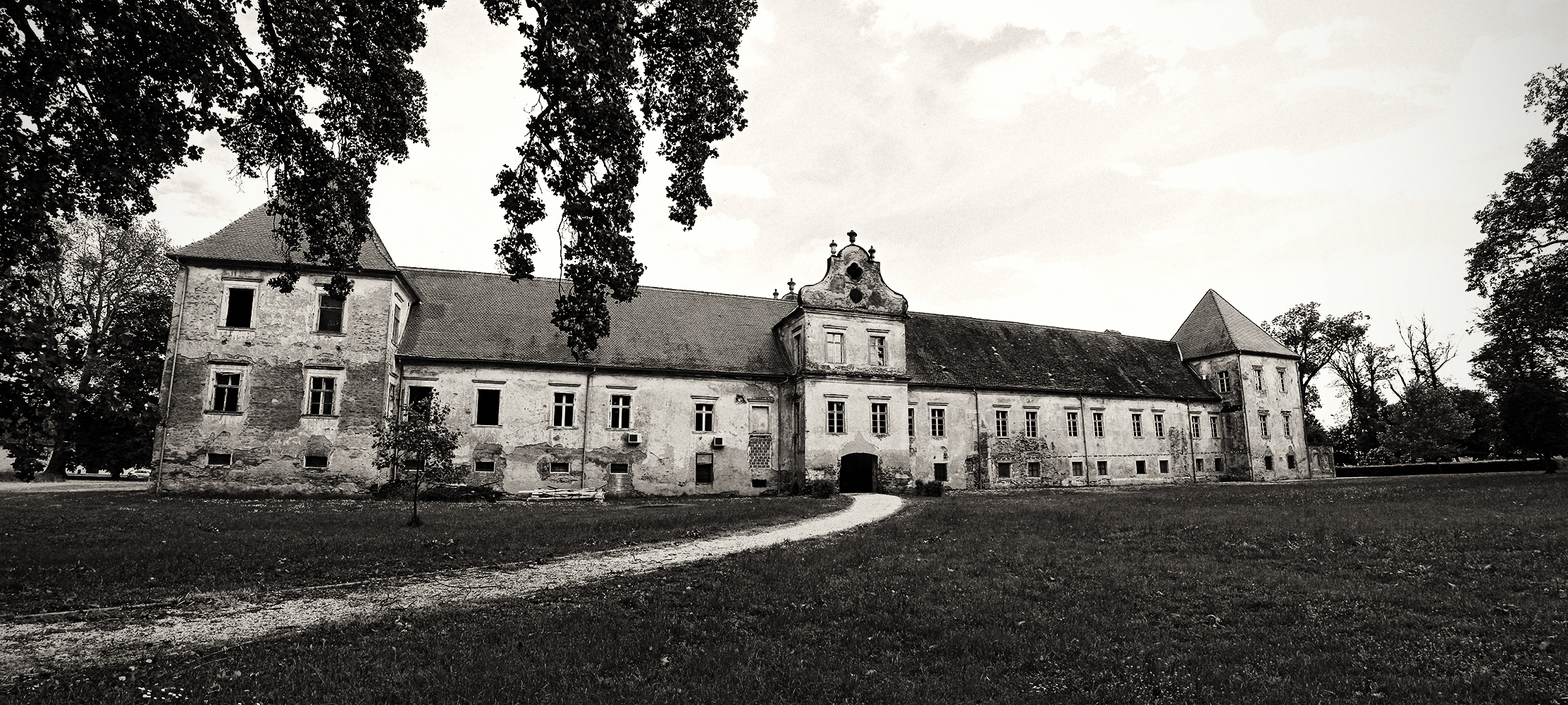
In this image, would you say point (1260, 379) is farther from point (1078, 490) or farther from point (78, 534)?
point (78, 534)

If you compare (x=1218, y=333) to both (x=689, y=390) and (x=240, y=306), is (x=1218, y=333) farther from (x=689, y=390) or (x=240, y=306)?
(x=240, y=306)

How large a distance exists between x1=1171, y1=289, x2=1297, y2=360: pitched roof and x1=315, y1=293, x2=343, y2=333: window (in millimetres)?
40622

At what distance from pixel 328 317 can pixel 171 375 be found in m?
4.83

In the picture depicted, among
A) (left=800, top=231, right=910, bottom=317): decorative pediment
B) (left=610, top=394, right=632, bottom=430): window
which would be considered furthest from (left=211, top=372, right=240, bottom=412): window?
(left=800, top=231, right=910, bottom=317): decorative pediment

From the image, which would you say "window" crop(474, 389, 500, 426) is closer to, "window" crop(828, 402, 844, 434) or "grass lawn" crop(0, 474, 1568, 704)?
"window" crop(828, 402, 844, 434)

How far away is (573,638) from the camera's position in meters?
6.48

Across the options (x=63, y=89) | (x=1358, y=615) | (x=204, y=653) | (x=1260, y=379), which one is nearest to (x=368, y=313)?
(x=63, y=89)

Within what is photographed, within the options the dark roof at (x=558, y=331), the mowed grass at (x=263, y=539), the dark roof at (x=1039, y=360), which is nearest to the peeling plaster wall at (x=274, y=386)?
the dark roof at (x=558, y=331)

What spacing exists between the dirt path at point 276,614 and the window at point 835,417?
17828 mm

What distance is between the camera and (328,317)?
83.9ft

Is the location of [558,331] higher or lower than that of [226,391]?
higher

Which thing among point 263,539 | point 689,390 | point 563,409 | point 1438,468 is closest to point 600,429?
point 563,409

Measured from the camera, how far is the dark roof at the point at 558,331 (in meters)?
28.0

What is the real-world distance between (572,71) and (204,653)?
20.6ft
